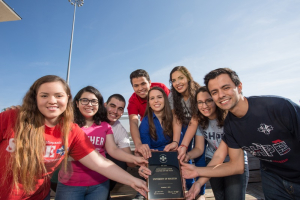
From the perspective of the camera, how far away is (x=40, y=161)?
1584 millimetres

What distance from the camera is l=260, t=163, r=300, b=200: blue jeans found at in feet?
6.07

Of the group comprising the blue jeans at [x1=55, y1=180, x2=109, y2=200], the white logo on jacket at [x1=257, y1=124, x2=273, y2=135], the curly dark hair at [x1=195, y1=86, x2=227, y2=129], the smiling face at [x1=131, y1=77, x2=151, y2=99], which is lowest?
the blue jeans at [x1=55, y1=180, x2=109, y2=200]

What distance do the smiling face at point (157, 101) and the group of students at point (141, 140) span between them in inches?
2.0

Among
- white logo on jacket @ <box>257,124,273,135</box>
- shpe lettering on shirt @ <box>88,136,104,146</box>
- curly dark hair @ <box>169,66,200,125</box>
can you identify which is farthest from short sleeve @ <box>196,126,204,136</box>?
shpe lettering on shirt @ <box>88,136,104,146</box>

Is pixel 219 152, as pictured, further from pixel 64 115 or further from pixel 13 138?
pixel 13 138

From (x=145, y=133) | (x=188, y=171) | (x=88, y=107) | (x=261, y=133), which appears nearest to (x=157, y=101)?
(x=145, y=133)

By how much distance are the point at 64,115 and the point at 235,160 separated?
2.04 m

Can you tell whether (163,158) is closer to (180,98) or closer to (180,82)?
(180,98)

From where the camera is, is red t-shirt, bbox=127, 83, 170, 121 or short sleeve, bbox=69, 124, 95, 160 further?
red t-shirt, bbox=127, 83, 170, 121

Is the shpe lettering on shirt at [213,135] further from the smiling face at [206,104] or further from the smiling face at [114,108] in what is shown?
the smiling face at [114,108]

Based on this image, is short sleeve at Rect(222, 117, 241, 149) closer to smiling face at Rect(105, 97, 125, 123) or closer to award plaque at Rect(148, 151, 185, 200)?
award plaque at Rect(148, 151, 185, 200)

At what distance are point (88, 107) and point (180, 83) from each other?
161 cm

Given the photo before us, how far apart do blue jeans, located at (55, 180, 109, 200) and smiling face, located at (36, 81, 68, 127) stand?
3.32ft

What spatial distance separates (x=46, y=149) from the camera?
64.1 inches
